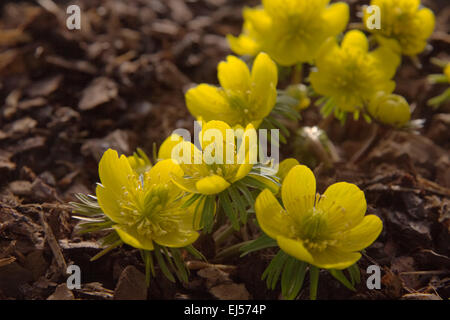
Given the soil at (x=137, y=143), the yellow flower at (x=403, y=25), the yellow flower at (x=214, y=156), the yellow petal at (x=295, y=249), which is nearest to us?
the yellow petal at (x=295, y=249)

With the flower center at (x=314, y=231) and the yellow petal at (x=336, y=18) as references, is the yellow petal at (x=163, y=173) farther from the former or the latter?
the yellow petal at (x=336, y=18)

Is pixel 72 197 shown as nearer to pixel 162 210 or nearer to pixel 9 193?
pixel 9 193

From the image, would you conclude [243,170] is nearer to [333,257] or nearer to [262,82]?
[333,257]

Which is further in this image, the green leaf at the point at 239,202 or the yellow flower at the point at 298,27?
the yellow flower at the point at 298,27

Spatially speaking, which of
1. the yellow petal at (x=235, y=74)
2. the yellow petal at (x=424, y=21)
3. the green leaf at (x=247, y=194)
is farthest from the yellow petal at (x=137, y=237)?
the yellow petal at (x=424, y=21)

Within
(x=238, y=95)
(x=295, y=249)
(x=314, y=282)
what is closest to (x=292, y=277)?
(x=314, y=282)

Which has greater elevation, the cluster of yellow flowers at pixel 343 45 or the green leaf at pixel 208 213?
the cluster of yellow flowers at pixel 343 45

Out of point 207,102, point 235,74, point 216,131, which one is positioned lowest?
point 216,131
